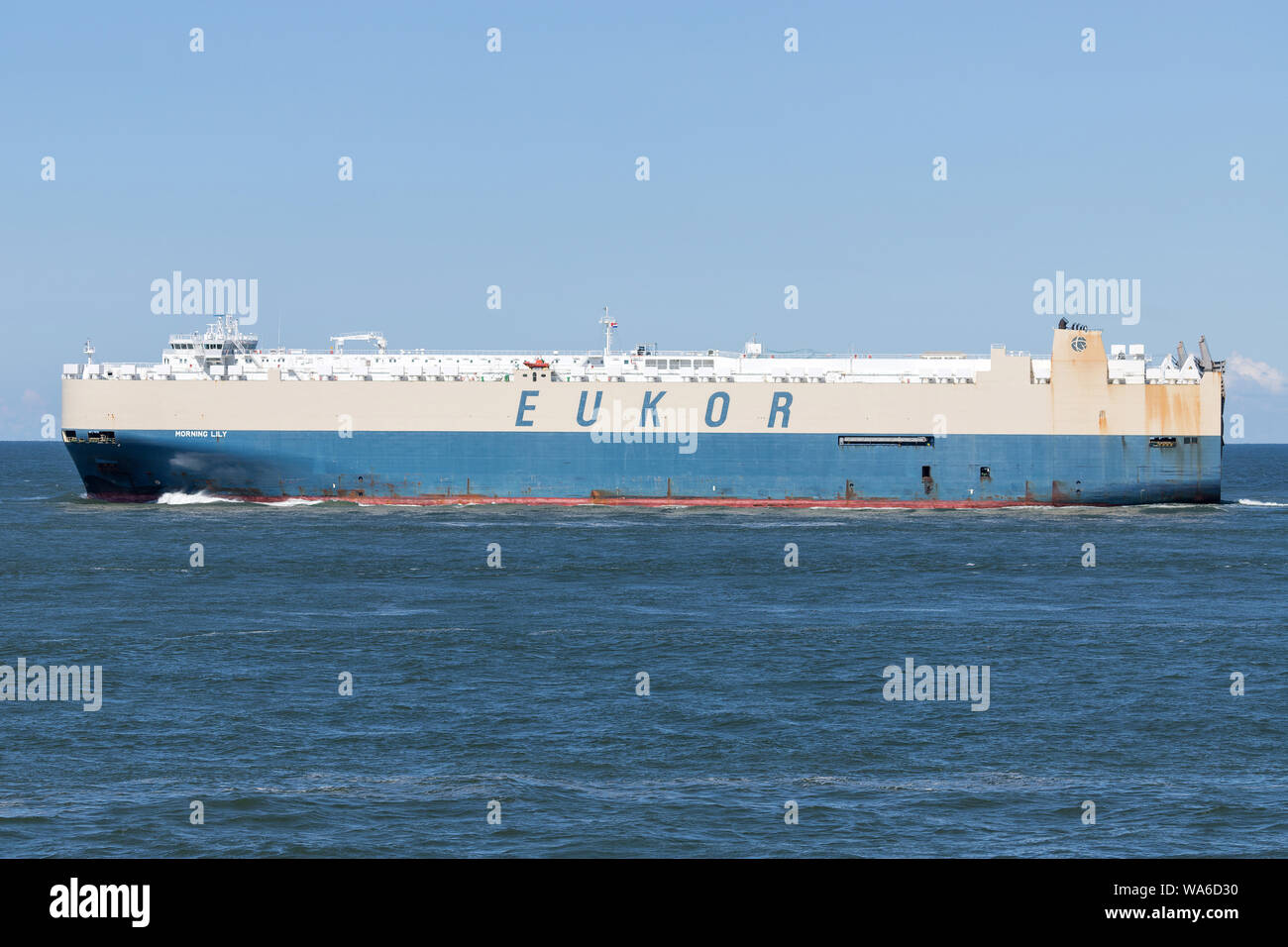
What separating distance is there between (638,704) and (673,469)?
40.7 m

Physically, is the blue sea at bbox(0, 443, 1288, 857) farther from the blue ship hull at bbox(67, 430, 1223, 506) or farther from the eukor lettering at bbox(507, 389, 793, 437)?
the eukor lettering at bbox(507, 389, 793, 437)

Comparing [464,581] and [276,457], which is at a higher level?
[276,457]

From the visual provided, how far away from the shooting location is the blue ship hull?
Answer: 62.9 m

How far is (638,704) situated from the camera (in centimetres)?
2314

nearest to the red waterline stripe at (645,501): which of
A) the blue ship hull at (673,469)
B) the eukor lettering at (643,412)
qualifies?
the blue ship hull at (673,469)

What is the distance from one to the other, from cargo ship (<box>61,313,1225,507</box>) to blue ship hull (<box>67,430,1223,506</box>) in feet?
0.24

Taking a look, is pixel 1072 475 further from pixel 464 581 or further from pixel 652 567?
pixel 464 581

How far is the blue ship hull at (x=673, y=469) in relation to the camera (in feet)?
206

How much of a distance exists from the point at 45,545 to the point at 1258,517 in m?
53.3

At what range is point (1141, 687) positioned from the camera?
24.8 meters

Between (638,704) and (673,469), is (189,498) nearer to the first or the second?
(673,469)

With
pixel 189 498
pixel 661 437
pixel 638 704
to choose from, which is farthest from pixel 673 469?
pixel 638 704
